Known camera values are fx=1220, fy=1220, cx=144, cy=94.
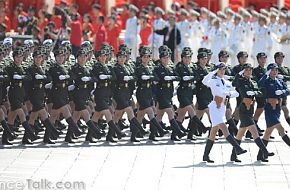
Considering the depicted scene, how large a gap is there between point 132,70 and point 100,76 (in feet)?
2.42

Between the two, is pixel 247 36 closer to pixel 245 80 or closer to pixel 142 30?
pixel 142 30

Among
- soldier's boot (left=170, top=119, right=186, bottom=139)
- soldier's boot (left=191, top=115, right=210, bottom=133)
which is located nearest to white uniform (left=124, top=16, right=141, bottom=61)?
soldier's boot (left=191, top=115, right=210, bottom=133)

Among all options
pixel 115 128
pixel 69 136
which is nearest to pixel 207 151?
pixel 115 128

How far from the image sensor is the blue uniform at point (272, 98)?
69.0 ft

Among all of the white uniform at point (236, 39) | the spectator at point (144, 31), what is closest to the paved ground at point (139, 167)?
the white uniform at point (236, 39)

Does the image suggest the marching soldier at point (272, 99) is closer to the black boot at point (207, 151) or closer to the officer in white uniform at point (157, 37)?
the black boot at point (207, 151)

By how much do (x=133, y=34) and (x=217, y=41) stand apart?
7.79 ft

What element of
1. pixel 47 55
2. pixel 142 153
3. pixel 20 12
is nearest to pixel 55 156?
pixel 142 153

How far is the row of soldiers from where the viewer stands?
2297cm

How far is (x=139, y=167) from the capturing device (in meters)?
20.4

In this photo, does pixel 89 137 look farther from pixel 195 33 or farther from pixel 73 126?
pixel 195 33

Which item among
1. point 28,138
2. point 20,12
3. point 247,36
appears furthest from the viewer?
point 20,12

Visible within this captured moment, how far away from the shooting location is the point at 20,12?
36344 mm

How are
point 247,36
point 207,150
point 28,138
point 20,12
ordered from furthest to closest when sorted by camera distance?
point 20,12
point 247,36
point 28,138
point 207,150
